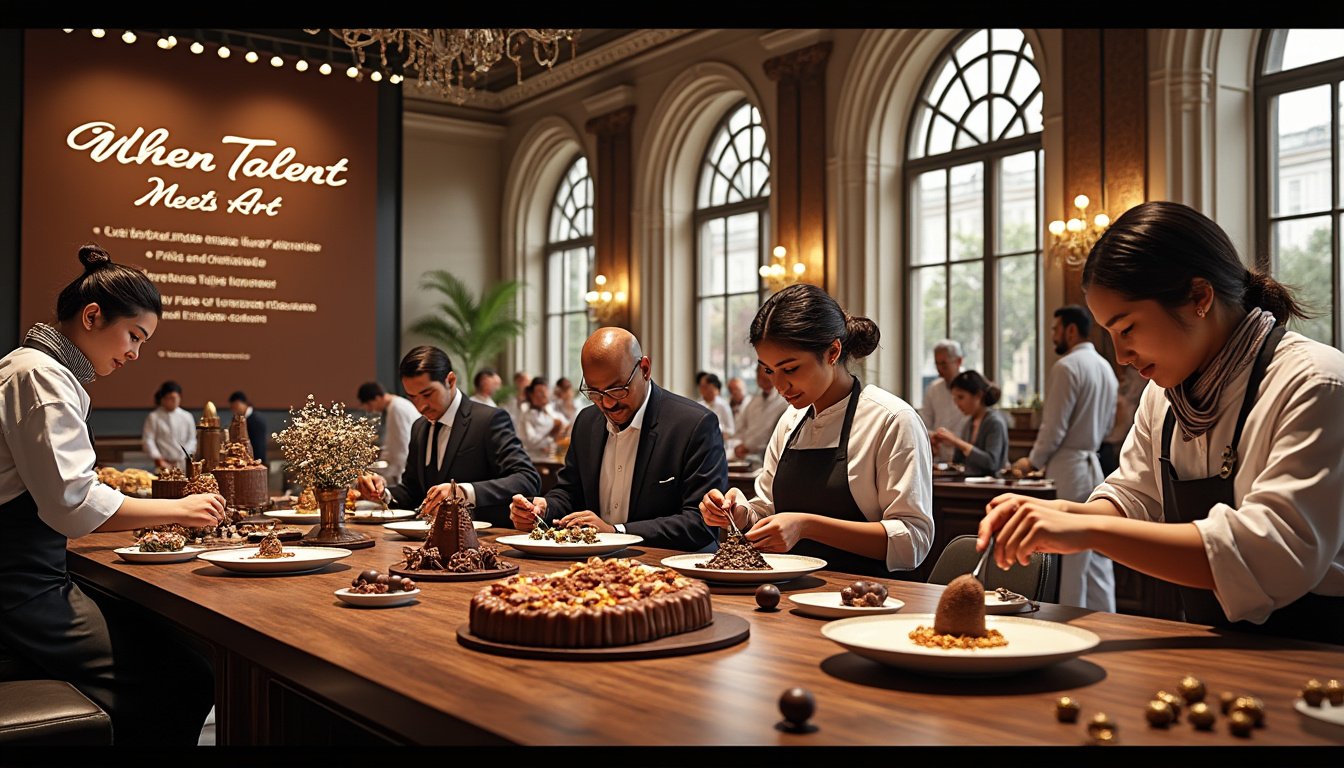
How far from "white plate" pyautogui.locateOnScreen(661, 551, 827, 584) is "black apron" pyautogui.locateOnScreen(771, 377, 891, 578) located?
0.37 meters

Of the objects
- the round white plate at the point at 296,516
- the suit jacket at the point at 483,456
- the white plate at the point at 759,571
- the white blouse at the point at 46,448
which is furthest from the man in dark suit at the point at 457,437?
the white plate at the point at 759,571

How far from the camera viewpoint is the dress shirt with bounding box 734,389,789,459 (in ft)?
36.6

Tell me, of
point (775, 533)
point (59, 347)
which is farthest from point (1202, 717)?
point (59, 347)

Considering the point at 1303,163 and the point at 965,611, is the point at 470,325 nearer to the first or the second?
the point at 1303,163

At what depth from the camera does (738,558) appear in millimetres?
2668

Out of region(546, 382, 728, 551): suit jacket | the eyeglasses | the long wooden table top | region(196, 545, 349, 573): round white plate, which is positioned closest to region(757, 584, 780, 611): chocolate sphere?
the long wooden table top

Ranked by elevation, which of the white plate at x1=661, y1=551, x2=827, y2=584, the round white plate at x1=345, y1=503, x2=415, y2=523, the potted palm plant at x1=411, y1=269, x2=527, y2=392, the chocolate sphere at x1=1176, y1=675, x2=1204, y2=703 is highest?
the potted palm plant at x1=411, y1=269, x2=527, y2=392

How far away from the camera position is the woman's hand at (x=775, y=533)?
2787 millimetres

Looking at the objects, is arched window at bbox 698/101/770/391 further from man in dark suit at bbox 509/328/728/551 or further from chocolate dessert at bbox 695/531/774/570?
chocolate dessert at bbox 695/531/774/570

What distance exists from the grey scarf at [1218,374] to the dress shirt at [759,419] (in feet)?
28.8

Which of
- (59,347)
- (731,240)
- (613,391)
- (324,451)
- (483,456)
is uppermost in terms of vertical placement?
(731,240)

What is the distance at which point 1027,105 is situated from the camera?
10.2 m

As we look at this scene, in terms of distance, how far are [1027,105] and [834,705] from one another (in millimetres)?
9508

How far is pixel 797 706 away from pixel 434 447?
395cm
